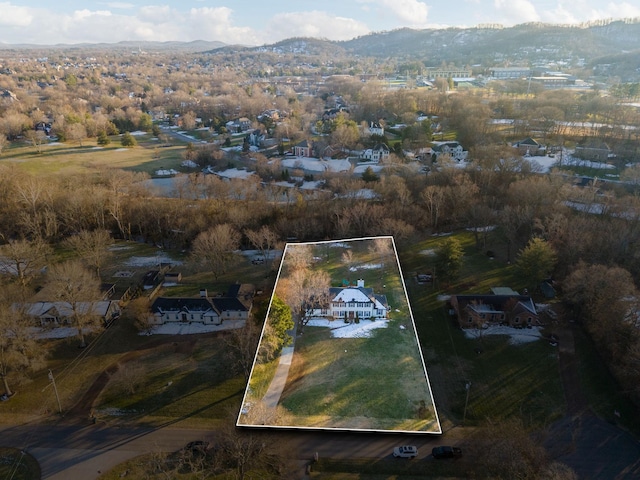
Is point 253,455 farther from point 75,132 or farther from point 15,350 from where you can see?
point 75,132

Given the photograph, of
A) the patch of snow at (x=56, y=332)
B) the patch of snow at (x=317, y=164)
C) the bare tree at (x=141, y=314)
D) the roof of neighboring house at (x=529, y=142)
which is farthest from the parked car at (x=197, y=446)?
the roof of neighboring house at (x=529, y=142)

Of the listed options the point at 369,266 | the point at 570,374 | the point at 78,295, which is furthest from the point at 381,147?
the point at 369,266

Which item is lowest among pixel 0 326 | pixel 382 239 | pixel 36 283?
pixel 36 283

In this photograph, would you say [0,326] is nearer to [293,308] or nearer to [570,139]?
[293,308]

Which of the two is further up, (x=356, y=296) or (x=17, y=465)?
(x=356, y=296)

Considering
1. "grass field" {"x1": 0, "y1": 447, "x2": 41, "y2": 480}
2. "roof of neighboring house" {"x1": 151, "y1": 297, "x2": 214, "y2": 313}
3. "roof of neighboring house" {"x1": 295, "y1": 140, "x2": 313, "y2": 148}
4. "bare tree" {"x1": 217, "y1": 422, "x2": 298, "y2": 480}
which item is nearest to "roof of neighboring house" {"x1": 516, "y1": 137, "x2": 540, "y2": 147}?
"roof of neighboring house" {"x1": 295, "y1": 140, "x2": 313, "y2": 148}

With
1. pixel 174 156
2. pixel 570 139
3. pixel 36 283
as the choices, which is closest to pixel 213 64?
pixel 174 156

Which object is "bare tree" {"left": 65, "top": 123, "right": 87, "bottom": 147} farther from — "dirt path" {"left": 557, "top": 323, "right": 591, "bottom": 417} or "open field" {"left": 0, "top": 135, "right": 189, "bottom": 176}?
"dirt path" {"left": 557, "top": 323, "right": 591, "bottom": 417}
